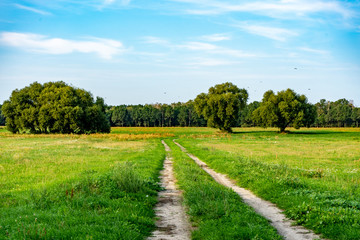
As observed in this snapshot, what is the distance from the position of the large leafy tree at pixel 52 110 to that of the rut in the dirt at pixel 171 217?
201 ft

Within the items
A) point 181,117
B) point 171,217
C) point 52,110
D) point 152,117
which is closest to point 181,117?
point 181,117

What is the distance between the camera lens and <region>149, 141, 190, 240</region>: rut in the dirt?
26.3 ft

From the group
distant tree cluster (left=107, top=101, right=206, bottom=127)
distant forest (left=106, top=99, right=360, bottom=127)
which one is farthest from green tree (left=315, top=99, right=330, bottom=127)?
distant tree cluster (left=107, top=101, right=206, bottom=127)

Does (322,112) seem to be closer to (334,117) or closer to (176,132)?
(334,117)

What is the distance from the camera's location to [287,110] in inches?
3155

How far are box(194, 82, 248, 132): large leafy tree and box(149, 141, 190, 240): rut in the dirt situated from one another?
66449mm

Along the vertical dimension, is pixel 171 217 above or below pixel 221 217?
below

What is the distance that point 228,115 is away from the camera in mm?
80188

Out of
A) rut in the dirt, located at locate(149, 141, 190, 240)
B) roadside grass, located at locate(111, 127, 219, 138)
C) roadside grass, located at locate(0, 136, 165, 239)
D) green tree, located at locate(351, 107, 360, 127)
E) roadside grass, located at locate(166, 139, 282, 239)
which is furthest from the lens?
green tree, located at locate(351, 107, 360, 127)

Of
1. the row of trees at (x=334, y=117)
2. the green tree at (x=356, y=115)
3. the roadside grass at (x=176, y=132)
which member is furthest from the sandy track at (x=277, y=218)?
the green tree at (x=356, y=115)

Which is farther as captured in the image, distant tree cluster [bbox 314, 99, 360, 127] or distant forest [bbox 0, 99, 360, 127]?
distant forest [bbox 0, 99, 360, 127]

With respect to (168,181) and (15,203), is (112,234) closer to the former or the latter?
(15,203)

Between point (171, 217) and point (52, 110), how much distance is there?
67.2 m

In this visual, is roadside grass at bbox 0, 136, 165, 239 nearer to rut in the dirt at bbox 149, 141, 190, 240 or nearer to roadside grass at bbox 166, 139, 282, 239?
rut in the dirt at bbox 149, 141, 190, 240
